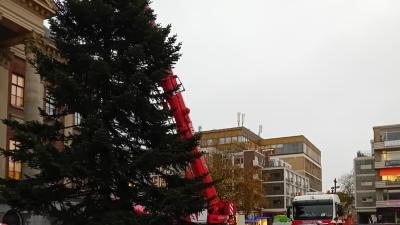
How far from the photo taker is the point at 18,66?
35.5 m

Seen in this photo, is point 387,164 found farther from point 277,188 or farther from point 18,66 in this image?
point 18,66

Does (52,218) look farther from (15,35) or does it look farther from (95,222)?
(15,35)

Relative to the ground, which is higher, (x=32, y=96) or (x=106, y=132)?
(x=32, y=96)

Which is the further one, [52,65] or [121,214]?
[52,65]

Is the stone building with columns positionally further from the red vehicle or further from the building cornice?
the red vehicle

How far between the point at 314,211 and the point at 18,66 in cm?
2013

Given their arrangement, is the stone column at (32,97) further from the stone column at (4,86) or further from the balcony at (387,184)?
the balcony at (387,184)

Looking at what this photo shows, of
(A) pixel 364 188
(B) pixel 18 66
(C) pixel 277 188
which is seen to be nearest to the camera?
(B) pixel 18 66

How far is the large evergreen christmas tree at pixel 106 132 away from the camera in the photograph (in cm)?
1534

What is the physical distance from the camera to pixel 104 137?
14.9 m

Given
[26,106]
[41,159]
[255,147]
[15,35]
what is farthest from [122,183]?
[255,147]

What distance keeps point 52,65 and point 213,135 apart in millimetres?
100640

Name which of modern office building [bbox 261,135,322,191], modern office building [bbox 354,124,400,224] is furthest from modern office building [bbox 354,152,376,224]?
modern office building [bbox 354,124,400,224]

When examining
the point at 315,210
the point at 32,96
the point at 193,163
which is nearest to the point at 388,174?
the point at 315,210
